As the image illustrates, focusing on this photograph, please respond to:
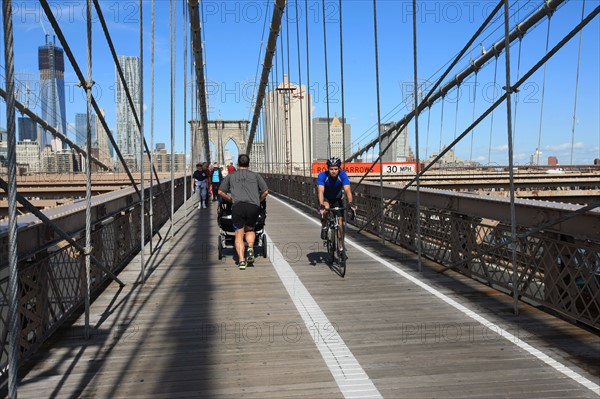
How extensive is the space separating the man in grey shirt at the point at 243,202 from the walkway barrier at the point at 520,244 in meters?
2.48

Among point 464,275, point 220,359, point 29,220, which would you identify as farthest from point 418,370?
point 464,275

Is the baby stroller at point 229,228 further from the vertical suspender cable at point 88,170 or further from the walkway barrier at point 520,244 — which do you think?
the vertical suspender cable at point 88,170

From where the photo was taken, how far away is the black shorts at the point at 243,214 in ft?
26.7

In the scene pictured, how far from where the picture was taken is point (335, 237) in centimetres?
807

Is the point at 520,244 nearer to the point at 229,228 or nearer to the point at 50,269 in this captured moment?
the point at 50,269

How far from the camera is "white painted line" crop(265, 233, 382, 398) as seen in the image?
370 cm

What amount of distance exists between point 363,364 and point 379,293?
7.88ft

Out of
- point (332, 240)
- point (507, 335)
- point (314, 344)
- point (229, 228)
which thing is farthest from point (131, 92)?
point (507, 335)

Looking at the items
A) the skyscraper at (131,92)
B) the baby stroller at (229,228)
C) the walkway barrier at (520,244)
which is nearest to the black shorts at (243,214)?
the baby stroller at (229,228)

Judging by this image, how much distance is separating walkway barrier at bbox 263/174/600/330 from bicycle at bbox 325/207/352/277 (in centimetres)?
137

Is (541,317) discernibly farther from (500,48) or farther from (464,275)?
(500,48)

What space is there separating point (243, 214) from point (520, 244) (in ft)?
12.3

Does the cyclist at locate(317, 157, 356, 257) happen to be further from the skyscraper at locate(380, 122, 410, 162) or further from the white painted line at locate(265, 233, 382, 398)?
the skyscraper at locate(380, 122, 410, 162)

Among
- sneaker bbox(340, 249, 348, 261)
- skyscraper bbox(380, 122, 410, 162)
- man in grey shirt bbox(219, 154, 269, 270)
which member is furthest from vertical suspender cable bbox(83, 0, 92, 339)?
skyscraper bbox(380, 122, 410, 162)
